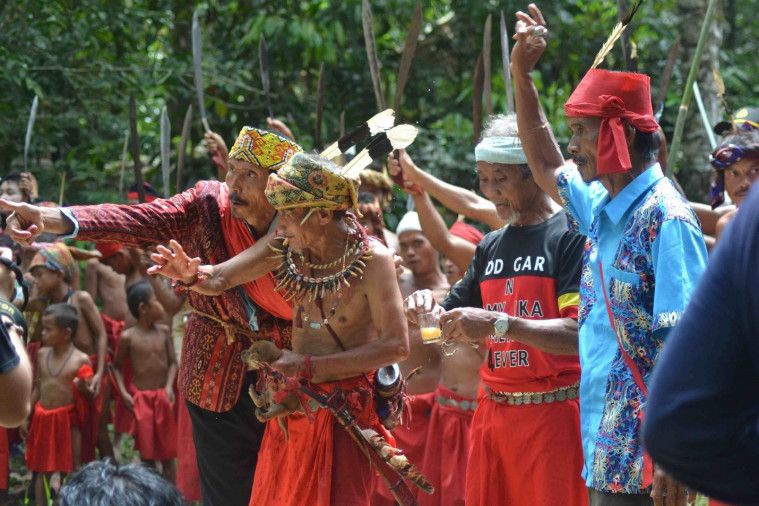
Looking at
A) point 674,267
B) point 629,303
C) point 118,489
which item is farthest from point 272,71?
point 118,489

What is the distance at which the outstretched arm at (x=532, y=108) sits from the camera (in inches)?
165

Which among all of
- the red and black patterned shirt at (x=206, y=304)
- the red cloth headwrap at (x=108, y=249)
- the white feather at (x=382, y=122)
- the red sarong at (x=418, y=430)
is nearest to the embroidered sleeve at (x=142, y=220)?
the red and black patterned shirt at (x=206, y=304)

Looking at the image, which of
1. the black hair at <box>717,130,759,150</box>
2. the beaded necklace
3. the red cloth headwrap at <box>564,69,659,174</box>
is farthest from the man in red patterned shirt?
the black hair at <box>717,130,759,150</box>

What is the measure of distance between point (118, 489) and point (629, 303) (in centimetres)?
164

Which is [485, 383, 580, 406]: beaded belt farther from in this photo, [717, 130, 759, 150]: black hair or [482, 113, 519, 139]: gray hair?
[717, 130, 759, 150]: black hair

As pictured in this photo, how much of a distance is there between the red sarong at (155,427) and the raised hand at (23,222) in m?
4.32

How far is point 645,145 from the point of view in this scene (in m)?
3.83

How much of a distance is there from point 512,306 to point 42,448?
488 cm

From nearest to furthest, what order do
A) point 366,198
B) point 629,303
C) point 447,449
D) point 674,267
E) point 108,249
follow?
1. point 674,267
2. point 629,303
3. point 447,449
4. point 366,198
5. point 108,249

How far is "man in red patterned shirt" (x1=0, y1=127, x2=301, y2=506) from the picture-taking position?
501cm

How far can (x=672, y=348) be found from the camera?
1776 mm

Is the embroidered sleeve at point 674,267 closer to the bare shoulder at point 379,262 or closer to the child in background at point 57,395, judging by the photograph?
the bare shoulder at point 379,262

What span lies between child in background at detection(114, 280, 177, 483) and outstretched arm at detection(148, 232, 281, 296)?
404cm

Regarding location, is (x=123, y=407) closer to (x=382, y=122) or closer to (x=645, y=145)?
(x=382, y=122)
